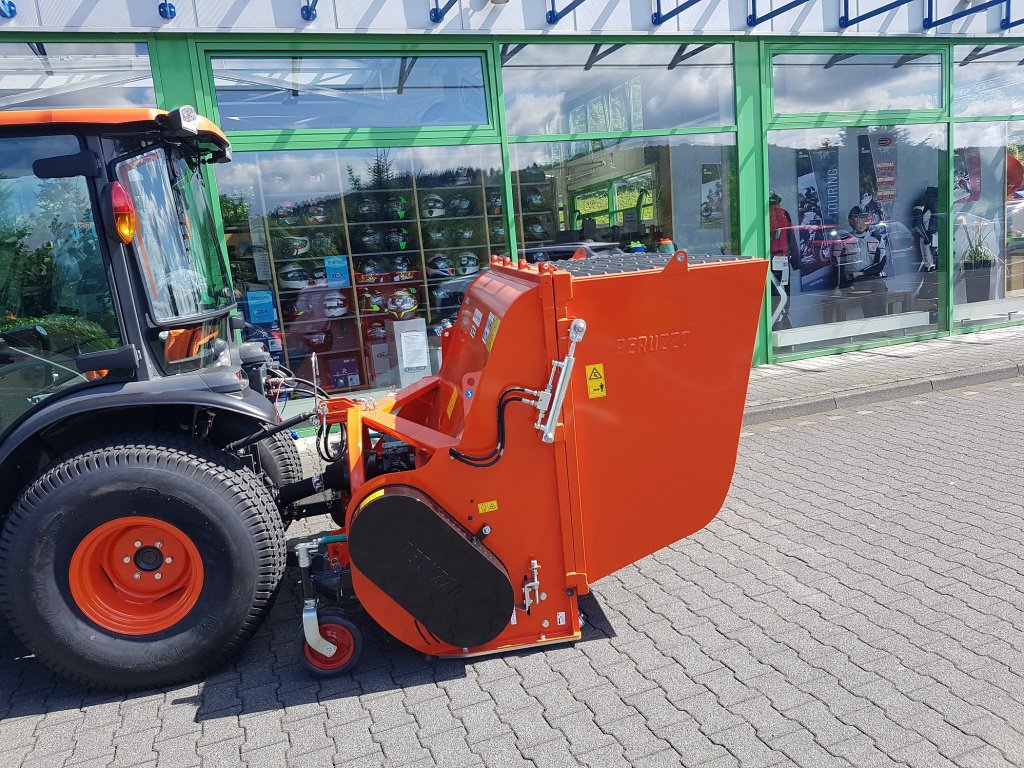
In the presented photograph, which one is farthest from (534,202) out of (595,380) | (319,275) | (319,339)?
(595,380)

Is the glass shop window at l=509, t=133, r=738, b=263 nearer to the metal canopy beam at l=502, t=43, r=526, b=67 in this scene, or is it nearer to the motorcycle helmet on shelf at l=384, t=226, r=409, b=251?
the metal canopy beam at l=502, t=43, r=526, b=67

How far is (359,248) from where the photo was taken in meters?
7.13

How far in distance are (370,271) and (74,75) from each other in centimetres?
278

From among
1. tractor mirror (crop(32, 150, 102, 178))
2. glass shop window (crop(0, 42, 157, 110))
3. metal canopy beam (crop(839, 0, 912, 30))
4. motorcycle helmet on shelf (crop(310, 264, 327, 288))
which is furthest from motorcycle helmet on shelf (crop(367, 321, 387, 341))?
metal canopy beam (crop(839, 0, 912, 30))

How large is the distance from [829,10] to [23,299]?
8186 mm

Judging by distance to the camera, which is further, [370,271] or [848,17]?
[848,17]

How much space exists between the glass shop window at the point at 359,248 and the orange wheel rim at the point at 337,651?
398cm

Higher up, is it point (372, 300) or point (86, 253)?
point (86, 253)

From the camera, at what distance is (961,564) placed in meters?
3.62

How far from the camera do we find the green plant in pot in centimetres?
977

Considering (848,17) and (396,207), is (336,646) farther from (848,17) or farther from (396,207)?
(848,17)

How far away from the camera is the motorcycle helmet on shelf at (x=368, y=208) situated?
704 cm

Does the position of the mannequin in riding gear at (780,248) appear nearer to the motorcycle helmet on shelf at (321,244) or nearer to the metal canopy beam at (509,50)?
the metal canopy beam at (509,50)

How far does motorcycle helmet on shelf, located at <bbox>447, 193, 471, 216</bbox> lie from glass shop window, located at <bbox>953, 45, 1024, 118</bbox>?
6210 mm
